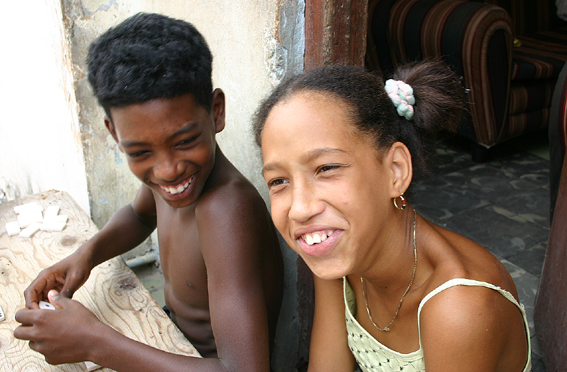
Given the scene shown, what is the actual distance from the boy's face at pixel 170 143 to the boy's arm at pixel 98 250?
428mm

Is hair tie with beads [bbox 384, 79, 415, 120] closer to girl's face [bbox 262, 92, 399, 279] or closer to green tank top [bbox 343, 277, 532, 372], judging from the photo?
girl's face [bbox 262, 92, 399, 279]

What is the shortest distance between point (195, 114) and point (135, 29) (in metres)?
0.33

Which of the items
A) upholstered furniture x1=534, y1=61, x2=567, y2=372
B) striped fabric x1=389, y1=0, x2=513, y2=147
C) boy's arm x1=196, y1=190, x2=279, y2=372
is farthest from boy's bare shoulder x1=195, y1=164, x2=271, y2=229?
striped fabric x1=389, y1=0, x2=513, y2=147

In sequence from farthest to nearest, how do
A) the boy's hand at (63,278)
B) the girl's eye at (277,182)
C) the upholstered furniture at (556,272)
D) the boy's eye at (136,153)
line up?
the upholstered furniture at (556,272), the boy's hand at (63,278), the boy's eye at (136,153), the girl's eye at (277,182)

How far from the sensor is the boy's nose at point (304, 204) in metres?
1.25

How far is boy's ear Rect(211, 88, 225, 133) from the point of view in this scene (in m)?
1.71

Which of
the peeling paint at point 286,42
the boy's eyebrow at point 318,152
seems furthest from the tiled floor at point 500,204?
the boy's eyebrow at point 318,152

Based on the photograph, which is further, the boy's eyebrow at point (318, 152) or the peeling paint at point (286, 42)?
the peeling paint at point (286, 42)

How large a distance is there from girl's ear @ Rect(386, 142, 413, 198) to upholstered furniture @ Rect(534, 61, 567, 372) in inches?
43.3

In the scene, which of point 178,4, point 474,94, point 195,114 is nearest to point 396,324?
point 195,114

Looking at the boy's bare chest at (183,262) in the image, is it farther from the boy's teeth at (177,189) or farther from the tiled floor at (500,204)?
the tiled floor at (500,204)

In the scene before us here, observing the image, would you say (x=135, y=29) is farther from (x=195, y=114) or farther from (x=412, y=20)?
(x=412, y=20)

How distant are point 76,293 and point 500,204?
3175 mm

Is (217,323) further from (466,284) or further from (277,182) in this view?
(466,284)
